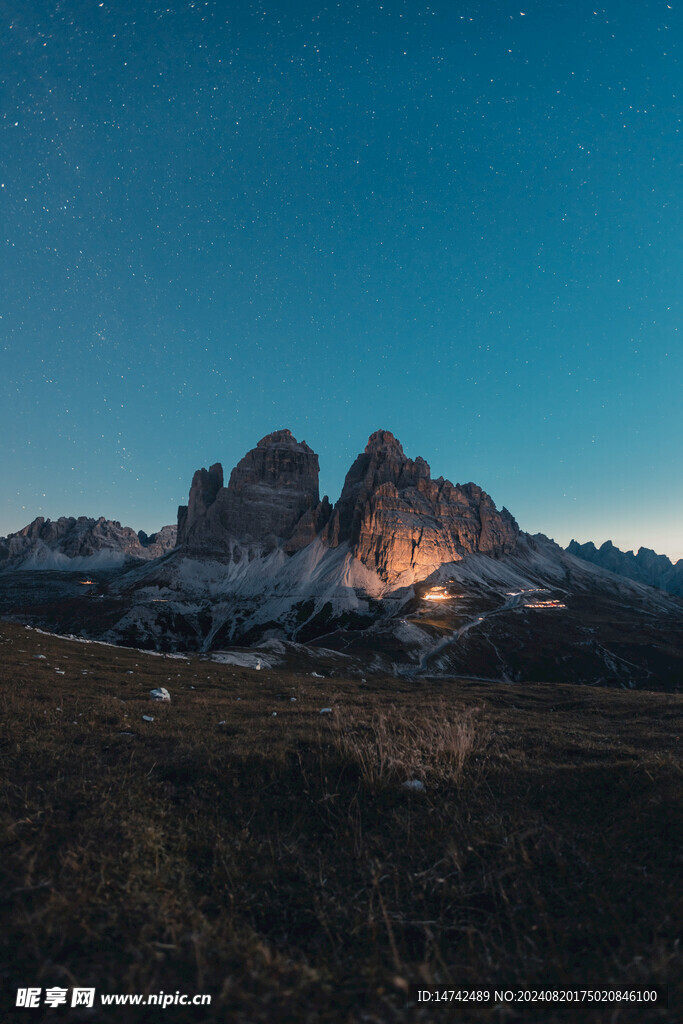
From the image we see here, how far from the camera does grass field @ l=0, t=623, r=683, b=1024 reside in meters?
3.01

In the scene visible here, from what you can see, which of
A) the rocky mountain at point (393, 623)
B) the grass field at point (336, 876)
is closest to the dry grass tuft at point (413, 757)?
the grass field at point (336, 876)

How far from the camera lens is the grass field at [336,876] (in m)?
3.01

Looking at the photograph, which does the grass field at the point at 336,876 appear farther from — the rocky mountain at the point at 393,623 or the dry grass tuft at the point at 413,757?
the rocky mountain at the point at 393,623

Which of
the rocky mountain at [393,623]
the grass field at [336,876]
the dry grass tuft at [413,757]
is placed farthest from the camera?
the rocky mountain at [393,623]

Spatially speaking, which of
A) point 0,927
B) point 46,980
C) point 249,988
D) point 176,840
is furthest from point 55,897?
point 249,988

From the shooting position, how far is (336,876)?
4457 mm

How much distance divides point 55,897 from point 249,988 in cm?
194

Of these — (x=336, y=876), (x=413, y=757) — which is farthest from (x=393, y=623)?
(x=336, y=876)

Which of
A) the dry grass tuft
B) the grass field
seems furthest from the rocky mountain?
the grass field

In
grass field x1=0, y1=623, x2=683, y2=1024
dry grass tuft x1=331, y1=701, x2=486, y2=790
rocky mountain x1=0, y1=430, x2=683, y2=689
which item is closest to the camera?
grass field x1=0, y1=623, x2=683, y2=1024

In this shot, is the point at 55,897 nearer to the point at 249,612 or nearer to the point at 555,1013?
the point at 555,1013

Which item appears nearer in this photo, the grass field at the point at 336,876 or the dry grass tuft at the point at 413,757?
the grass field at the point at 336,876

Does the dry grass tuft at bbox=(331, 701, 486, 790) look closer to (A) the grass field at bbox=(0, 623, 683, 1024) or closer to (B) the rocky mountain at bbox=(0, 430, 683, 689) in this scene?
(A) the grass field at bbox=(0, 623, 683, 1024)

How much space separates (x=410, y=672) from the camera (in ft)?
284
